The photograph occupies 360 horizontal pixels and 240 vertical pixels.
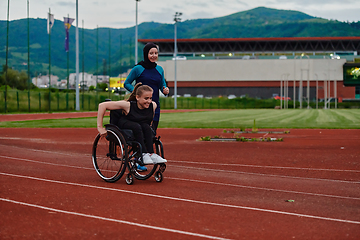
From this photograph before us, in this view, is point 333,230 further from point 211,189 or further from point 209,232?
point 211,189

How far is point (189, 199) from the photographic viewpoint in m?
6.40

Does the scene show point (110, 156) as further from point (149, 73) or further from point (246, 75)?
point (246, 75)

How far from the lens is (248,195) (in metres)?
6.80

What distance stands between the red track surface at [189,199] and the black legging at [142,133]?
61 cm

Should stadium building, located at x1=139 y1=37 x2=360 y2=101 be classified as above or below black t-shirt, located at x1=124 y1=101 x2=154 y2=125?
above

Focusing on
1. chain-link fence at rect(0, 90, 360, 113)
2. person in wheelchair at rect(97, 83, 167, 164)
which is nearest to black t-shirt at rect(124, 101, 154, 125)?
person in wheelchair at rect(97, 83, 167, 164)

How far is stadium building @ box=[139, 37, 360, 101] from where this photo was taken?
3713 inches

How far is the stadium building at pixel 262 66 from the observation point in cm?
9431

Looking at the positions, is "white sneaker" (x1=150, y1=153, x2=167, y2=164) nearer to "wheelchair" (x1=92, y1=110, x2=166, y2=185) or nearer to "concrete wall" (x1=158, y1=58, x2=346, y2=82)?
"wheelchair" (x1=92, y1=110, x2=166, y2=185)

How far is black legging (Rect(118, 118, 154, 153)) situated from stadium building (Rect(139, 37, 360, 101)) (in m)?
85.0

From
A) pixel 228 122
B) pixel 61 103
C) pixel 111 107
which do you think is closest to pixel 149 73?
pixel 111 107

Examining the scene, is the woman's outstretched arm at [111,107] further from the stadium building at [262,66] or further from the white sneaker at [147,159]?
the stadium building at [262,66]

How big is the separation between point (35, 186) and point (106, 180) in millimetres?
1095

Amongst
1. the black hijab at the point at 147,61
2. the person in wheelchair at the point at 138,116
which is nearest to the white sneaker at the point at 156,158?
the person in wheelchair at the point at 138,116
